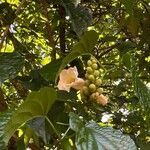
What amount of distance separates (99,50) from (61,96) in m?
0.87

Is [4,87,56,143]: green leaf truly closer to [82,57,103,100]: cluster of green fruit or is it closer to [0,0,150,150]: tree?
[0,0,150,150]: tree

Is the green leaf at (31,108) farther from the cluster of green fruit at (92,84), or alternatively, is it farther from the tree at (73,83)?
the cluster of green fruit at (92,84)

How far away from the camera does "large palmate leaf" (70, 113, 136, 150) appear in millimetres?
859

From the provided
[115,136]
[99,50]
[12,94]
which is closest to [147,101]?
[115,136]

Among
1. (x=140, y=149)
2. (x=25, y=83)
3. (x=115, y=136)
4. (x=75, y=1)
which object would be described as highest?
(x=75, y=1)


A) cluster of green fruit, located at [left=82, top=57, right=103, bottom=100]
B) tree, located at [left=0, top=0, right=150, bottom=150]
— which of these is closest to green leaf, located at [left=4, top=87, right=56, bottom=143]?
tree, located at [left=0, top=0, right=150, bottom=150]

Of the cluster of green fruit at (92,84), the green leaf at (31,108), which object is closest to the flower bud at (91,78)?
the cluster of green fruit at (92,84)

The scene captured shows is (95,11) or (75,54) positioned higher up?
(95,11)

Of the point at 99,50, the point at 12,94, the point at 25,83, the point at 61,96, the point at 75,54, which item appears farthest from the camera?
the point at 12,94

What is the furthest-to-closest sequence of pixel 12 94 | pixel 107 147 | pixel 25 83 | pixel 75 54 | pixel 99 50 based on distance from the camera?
pixel 12 94, pixel 99 50, pixel 25 83, pixel 75 54, pixel 107 147

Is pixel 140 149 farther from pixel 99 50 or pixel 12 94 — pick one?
pixel 12 94

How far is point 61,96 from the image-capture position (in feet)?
3.75

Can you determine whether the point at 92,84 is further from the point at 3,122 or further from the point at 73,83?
the point at 3,122

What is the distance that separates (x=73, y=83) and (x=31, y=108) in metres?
0.21
